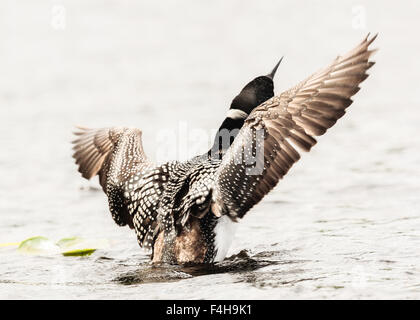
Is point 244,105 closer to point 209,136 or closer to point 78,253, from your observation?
point 78,253

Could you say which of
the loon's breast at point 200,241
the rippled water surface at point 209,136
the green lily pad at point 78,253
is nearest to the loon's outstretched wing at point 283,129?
the loon's breast at point 200,241

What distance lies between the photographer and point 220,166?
689 centimetres

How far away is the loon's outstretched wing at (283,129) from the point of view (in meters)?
6.45

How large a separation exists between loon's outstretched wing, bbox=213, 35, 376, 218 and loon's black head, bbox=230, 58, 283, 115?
0.93 metres

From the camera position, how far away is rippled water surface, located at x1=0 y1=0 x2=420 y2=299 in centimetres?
663

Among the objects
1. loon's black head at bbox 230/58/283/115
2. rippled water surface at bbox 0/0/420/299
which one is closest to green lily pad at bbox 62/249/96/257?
rippled water surface at bbox 0/0/420/299

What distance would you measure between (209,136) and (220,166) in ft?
14.0

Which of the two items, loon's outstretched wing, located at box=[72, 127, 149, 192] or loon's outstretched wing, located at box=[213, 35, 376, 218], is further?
loon's outstretched wing, located at box=[72, 127, 149, 192]

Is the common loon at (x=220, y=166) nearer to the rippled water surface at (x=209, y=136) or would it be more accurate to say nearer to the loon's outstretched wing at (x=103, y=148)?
the loon's outstretched wing at (x=103, y=148)

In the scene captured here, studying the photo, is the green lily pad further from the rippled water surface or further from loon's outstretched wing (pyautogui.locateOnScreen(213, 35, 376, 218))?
loon's outstretched wing (pyautogui.locateOnScreen(213, 35, 376, 218))

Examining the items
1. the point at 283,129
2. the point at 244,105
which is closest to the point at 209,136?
the point at 244,105

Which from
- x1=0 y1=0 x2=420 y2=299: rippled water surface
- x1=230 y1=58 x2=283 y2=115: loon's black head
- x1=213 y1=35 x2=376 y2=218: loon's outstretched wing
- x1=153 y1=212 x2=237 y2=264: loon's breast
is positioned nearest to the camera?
x1=213 y1=35 x2=376 y2=218: loon's outstretched wing

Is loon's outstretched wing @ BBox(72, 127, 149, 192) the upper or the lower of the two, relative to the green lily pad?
upper
